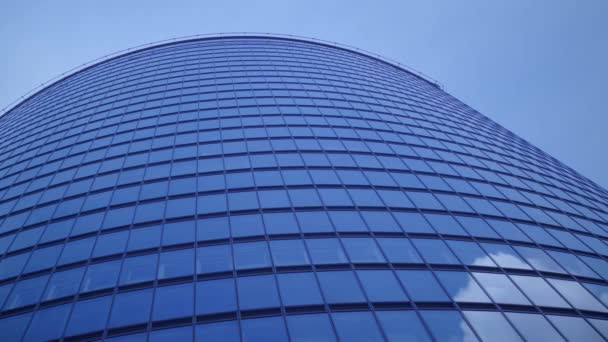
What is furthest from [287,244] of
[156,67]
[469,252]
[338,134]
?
[156,67]

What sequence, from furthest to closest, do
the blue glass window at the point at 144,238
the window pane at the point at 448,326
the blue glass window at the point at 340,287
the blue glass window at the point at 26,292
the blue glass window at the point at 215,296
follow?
the blue glass window at the point at 144,238 → the blue glass window at the point at 26,292 → the blue glass window at the point at 340,287 → the blue glass window at the point at 215,296 → the window pane at the point at 448,326

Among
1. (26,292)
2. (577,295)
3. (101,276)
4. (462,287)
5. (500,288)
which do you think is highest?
(462,287)

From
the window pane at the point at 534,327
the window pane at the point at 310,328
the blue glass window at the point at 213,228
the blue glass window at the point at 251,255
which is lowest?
the window pane at the point at 534,327

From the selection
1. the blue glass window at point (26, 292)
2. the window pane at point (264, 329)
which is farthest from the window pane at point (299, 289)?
the blue glass window at point (26, 292)

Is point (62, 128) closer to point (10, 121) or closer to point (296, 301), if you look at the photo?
point (10, 121)

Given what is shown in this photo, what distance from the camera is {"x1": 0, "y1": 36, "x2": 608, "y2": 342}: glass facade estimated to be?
16719 millimetres

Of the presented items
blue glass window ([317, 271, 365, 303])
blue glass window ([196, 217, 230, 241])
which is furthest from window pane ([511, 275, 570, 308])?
blue glass window ([196, 217, 230, 241])

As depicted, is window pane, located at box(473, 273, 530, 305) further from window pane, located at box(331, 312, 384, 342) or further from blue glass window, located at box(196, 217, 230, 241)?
blue glass window, located at box(196, 217, 230, 241)

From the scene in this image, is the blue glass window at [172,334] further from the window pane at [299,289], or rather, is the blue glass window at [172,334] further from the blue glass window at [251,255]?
the blue glass window at [251,255]

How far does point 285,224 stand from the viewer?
21.6 meters

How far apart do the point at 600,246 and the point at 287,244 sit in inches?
638

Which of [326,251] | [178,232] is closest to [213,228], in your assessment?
[178,232]

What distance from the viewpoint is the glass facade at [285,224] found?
16719 millimetres

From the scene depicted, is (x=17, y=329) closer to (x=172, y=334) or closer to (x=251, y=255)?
(x=172, y=334)
